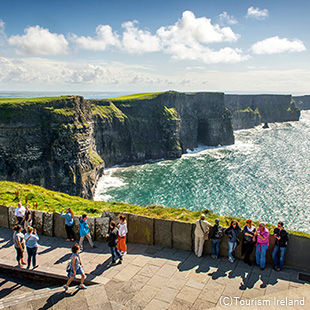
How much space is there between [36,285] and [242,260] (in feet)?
32.7

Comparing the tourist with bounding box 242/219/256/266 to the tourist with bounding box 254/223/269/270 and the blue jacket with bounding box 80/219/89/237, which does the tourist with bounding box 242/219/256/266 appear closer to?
the tourist with bounding box 254/223/269/270

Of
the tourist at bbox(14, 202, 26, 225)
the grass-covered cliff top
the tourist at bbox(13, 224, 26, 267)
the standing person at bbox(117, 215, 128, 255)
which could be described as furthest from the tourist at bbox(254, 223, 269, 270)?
the tourist at bbox(14, 202, 26, 225)

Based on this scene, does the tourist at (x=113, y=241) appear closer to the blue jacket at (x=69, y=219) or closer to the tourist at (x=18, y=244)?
the blue jacket at (x=69, y=219)

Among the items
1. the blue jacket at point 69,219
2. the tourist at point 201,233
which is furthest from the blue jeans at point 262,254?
the blue jacket at point 69,219

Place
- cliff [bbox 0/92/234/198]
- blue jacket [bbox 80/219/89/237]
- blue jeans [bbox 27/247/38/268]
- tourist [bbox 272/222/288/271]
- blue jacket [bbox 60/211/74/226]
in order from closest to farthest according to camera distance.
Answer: tourist [bbox 272/222/288/271]
blue jeans [bbox 27/247/38/268]
blue jacket [bbox 80/219/89/237]
blue jacket [bbox 60/211/74/226]
cliff [bbox 0/92/234/198]

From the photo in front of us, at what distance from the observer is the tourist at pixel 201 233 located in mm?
13812

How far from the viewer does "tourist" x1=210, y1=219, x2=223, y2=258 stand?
1358 centimetres

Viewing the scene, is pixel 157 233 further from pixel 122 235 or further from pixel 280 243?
pixel 280 243

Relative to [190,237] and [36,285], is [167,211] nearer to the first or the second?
[190,237]

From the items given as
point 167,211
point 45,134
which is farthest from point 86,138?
point 167,211

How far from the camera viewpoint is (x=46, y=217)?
17156mm

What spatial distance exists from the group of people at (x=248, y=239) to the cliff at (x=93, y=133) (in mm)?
50685

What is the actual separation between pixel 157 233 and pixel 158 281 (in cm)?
336

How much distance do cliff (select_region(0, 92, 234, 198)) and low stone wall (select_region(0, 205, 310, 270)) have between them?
142 ft
